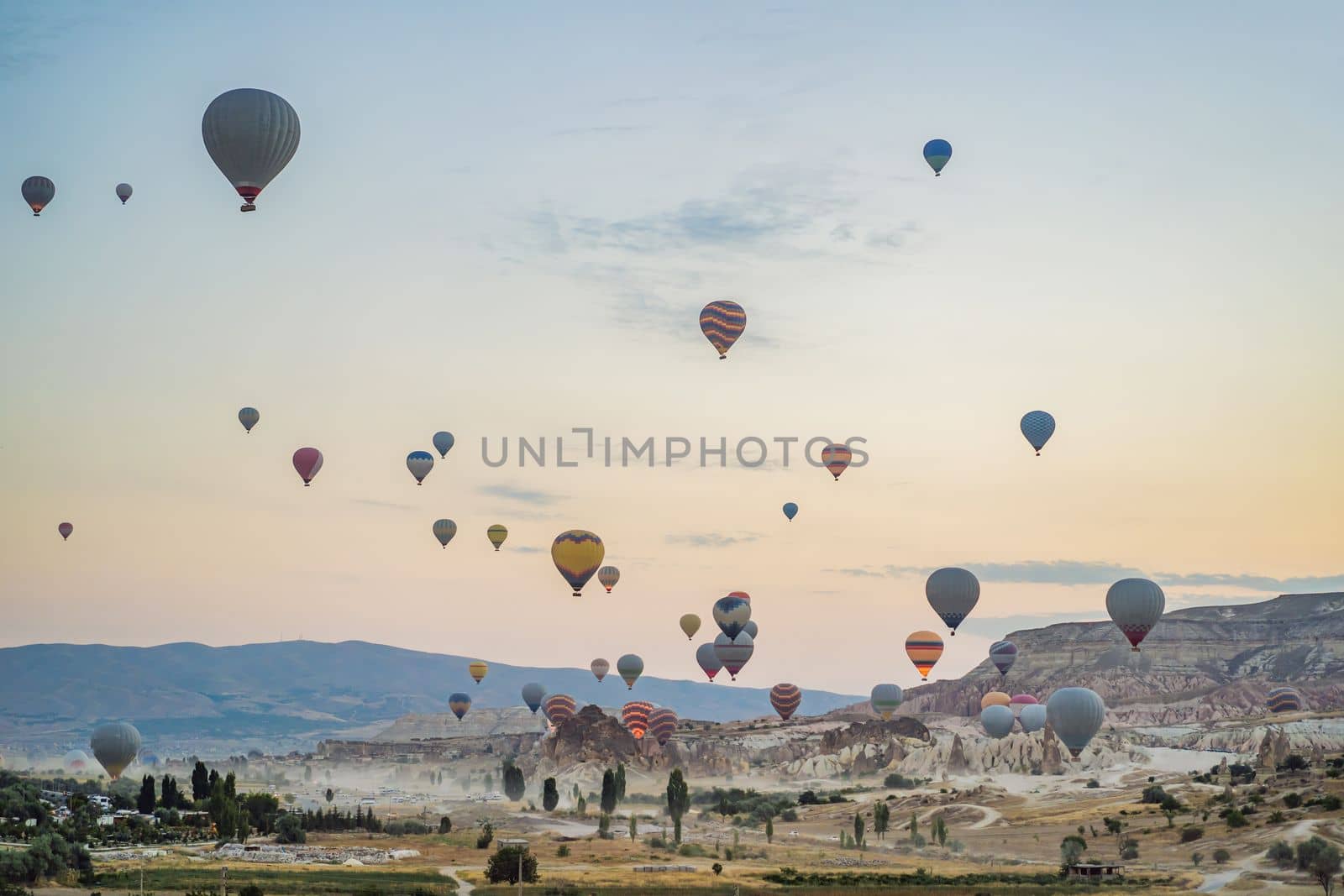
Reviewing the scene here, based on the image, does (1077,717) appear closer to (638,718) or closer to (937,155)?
(937,155)

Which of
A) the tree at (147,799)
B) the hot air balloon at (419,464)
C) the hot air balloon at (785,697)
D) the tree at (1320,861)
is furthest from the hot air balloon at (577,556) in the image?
the hot air balloon at (785,697)

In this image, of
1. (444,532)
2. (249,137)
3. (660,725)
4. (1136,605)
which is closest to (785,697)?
(660,725)

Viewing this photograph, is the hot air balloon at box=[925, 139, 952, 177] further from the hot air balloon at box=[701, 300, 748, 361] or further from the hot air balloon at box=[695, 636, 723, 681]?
the hot air balloon at box=[695, 636, 723, 681]

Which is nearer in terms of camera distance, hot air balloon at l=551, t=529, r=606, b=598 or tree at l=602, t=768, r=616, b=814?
hot air balloon at l=551, t=529, r=606, b=598

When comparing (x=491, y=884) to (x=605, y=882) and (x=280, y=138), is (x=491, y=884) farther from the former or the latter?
(x=280, y=138)

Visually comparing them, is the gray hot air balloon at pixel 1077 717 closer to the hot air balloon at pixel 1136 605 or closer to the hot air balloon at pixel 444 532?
the hot air balloon at pixel 1136 605

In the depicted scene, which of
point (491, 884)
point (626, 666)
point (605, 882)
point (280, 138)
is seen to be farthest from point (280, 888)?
point (626, 666)

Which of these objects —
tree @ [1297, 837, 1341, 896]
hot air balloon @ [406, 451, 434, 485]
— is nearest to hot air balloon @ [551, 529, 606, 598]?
hot air balloon @ [406, 451, 434, 485]
